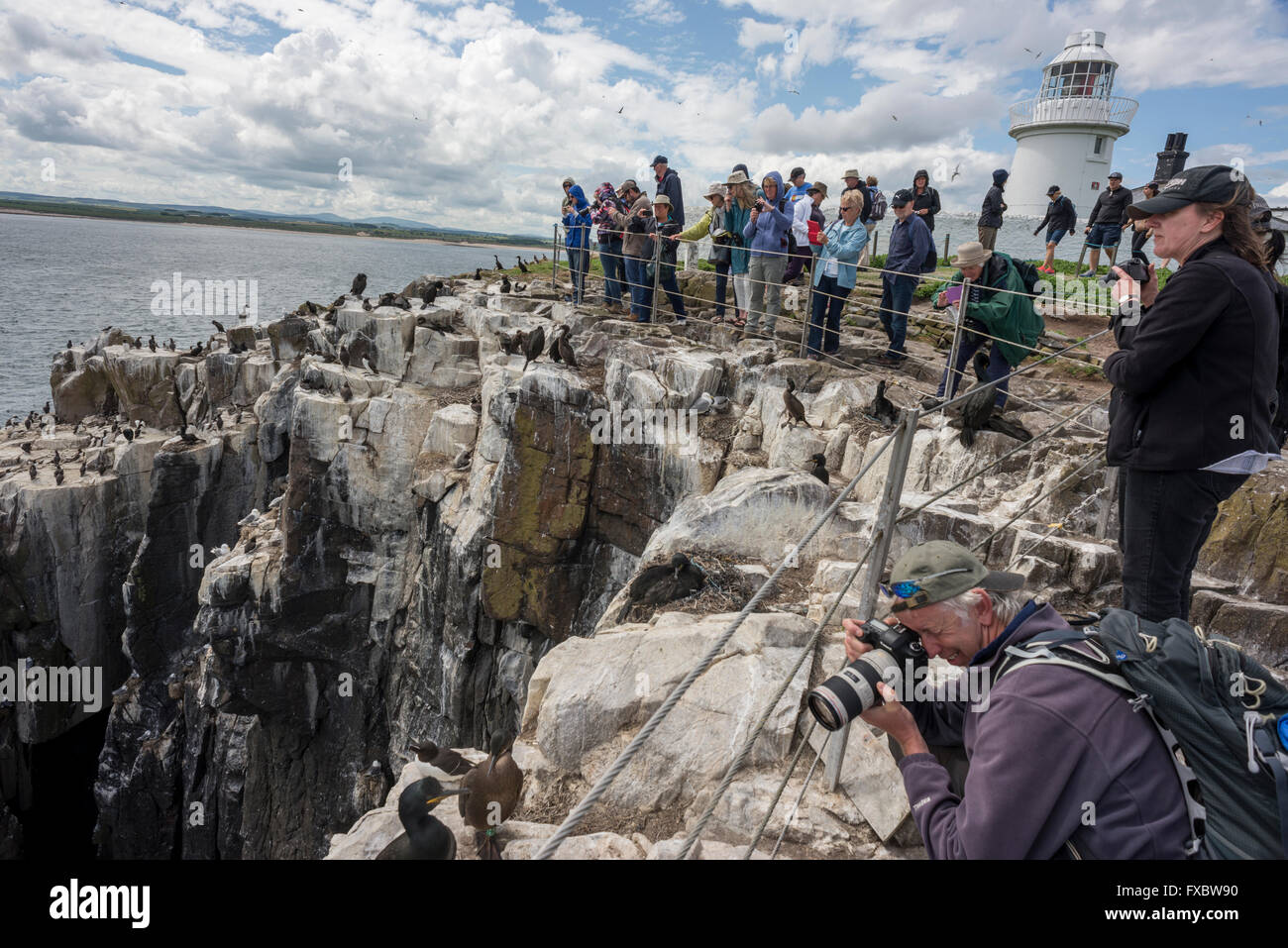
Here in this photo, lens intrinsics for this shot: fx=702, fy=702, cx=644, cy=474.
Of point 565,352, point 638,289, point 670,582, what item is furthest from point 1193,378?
point 638,289

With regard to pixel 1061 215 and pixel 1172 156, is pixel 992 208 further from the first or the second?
pixel 1172 156

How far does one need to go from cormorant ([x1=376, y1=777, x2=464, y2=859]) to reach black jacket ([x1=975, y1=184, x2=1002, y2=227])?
560 inches

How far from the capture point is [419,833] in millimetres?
3797

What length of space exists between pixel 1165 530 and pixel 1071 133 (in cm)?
2863

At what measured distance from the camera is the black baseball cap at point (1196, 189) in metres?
2.90

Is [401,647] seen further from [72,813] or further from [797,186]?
[72,813]

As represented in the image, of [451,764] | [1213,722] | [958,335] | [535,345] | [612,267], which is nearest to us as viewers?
[1213,722]

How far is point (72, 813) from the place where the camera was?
66.0 ft

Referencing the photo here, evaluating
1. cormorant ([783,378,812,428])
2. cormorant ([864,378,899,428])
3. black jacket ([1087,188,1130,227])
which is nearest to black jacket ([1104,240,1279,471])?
cormorant ([864,378,899,428])

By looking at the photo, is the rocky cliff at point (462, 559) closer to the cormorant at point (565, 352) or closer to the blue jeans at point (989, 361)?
the cormorant at point (565, 352)

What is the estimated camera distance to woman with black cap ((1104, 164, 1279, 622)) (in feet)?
9.57

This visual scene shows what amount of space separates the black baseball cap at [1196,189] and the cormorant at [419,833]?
179 inches
